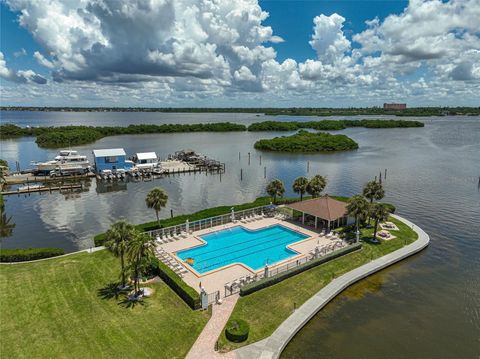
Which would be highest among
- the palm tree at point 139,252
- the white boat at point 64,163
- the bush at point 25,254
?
the palm tree at point 139,252

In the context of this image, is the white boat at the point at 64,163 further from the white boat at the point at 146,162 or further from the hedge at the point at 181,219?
the hedge at the point at 181,219

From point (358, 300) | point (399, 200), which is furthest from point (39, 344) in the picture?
point (399, 200)

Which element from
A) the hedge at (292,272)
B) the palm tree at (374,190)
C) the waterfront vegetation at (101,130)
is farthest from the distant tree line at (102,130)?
the hedge at (292,272)

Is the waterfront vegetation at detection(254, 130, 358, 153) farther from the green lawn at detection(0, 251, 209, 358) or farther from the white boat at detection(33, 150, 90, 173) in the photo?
the green lawn at detection(0, 251, 209, 358)

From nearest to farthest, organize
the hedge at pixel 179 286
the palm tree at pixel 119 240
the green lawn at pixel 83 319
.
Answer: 1. the green lawn at pixel 83 319
2. the hedge at pixel 179 286
3. the palm tree at pixel 119 240

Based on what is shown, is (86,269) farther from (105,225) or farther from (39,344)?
(105,225)

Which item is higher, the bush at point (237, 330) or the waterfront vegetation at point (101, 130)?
the waterfront vegetation at point (101, 130)

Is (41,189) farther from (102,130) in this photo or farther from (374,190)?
(102,130)
